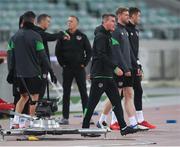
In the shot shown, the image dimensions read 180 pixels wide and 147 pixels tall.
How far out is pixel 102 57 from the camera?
13.5m

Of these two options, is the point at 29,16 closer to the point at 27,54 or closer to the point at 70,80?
the point at 27,54

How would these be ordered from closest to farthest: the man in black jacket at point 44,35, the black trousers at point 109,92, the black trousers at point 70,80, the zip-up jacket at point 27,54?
the black trousers at point 109,92 < the zip-up jacket at point 27,54 < the man in black jacket at point 44,35 < the black trousers at point 70,80

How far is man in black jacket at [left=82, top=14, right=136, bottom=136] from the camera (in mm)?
13578

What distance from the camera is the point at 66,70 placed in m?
16.8

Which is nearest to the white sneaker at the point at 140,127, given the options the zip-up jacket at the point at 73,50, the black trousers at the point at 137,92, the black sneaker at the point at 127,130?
the black sneaker at the point at 127,130

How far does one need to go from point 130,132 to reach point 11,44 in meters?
2.51

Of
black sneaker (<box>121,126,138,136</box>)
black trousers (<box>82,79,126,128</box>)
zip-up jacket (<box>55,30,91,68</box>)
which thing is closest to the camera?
black sneaker (<box>121,126,138,136</box>)

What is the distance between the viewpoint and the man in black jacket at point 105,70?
13578 mm

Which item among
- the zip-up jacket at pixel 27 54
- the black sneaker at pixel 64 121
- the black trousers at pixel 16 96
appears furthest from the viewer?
the black sneaker at pixel 64 121

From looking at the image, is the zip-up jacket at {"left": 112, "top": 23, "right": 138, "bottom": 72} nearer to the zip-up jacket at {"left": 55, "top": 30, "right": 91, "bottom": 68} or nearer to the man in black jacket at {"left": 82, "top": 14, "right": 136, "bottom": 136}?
the man in black jacket at {"left": 82, "top": 14, "right": 136, "bottom": 136}

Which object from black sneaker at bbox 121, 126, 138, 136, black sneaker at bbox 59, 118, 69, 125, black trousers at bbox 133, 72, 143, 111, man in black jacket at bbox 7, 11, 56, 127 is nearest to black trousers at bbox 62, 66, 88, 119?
black sneaker at bbox 59, 118, 69, 125

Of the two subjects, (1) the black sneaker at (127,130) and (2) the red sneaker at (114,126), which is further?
(2) the red sneaker at (114,126)

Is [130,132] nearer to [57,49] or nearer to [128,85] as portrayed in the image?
[128,85]

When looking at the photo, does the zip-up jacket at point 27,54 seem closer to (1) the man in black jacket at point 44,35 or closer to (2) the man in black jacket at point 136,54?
(1) the man in black jacket at point 44,35
